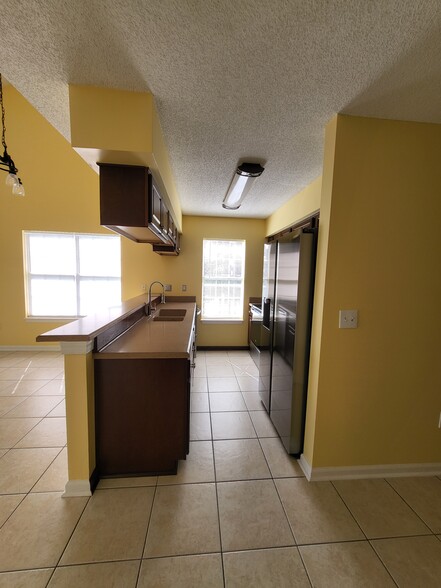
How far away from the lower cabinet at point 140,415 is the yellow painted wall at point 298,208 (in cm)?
224

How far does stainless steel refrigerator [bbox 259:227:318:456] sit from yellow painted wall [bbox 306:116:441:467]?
0.13m

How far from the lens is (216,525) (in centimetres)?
149

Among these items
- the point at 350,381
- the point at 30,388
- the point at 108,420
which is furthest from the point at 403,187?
the point at 30,388

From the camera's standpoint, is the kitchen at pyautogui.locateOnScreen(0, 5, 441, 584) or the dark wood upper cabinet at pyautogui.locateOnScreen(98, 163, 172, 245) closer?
the kitchen at pyautogui.locateOnScreen(0, 5, 441, 584)

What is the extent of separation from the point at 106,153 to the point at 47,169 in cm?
374

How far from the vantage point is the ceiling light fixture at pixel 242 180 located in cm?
243

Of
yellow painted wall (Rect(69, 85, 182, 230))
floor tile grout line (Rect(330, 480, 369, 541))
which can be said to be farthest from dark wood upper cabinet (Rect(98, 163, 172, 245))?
floor tile grout line (Rect(330, 480, 369, 541))

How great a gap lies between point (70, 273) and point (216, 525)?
453 centimetres

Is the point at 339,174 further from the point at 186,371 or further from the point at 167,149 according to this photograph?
the point at 186,371

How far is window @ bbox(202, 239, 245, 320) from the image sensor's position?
15.6 ft

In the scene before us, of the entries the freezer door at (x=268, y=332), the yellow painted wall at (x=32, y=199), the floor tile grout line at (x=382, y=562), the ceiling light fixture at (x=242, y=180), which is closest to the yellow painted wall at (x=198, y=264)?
the yellow painted wall at (x=32, y=199)

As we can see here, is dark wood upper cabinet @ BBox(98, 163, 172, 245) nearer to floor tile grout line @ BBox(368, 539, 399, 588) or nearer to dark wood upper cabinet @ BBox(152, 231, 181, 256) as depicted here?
dark wood upper cabinet @ BBox(152, 231, 181, 256)

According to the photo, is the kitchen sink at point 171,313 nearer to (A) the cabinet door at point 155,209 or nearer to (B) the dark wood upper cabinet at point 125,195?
(A) the cabinet door at point 155,209

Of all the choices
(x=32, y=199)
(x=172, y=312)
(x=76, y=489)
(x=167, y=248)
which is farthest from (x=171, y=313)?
(x=32, y=199)
